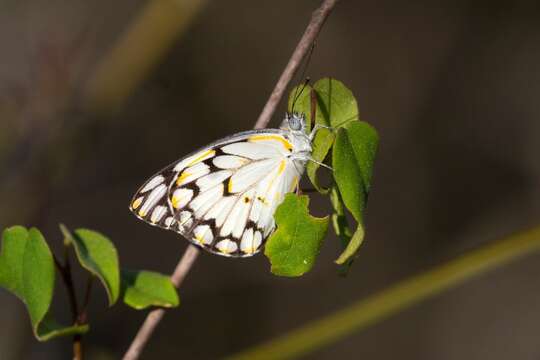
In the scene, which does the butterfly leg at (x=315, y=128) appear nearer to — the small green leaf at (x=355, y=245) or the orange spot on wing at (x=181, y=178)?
the small green leaf at (x=355, y=245)

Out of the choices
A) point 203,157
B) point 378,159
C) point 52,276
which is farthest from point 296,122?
point 378,159

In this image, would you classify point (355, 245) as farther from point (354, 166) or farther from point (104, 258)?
point (104, 258)

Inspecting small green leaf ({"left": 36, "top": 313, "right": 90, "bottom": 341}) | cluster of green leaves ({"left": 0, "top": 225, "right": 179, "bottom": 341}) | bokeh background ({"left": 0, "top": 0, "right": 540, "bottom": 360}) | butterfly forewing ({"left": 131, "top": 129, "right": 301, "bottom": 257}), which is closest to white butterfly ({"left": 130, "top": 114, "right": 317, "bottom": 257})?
butterfly forewing ({"left": 131, "top": 129, "right": 301, "bottom": 257})

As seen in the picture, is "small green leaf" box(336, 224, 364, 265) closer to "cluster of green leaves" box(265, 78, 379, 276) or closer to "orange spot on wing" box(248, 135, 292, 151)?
"cluster of green leaves" box(265, 78, 379, 276)

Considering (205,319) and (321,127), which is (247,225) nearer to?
(321,127)

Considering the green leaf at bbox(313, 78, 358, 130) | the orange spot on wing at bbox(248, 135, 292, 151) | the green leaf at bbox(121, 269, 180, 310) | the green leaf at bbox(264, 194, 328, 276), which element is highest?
the green leaf at bbox(313, 78, 358, 130)

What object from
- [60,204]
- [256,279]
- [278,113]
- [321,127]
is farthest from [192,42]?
[321,127]
